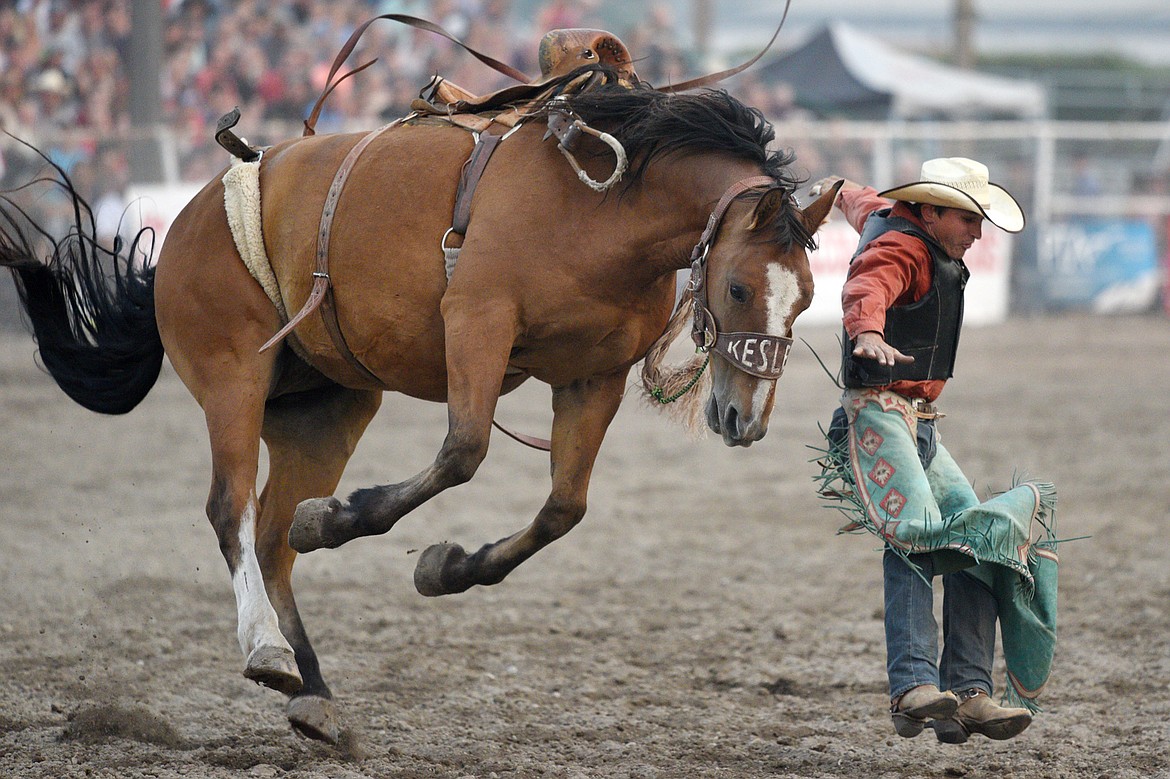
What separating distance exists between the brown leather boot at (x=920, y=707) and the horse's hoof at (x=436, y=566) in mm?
1304

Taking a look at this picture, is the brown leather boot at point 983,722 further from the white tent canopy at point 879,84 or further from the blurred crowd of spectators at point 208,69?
the white tent canopy at point 879,84

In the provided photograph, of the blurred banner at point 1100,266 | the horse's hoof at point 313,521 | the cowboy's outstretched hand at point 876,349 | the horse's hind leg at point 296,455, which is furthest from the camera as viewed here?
the blurred banner at point 1100,266

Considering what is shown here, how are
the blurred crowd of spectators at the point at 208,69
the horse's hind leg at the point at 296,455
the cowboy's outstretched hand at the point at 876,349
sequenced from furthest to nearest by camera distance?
the blurred crowd of spectators at the point at 208,69, the horse's hind leg at the point at 296,455, the cowboy's outstretched hand at the point at 876,349

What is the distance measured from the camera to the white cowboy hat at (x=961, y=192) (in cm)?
334

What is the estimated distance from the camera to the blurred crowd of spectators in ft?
37.6

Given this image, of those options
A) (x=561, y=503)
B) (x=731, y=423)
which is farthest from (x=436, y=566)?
(x=731, y=423)

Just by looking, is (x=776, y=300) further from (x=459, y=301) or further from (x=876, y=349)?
(x=459, y=301)

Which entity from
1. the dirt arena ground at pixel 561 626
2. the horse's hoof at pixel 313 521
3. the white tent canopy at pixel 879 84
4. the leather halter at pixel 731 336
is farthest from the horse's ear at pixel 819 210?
the white tent canopy at pixel 879 84

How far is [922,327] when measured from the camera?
3.43 m

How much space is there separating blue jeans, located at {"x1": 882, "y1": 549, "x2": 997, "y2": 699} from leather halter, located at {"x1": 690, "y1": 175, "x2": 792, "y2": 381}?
2.12 ft

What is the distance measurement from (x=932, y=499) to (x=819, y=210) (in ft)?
2.57

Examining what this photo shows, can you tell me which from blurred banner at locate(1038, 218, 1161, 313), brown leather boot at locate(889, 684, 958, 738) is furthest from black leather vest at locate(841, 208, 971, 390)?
blurred banner at locate(1038, 218, 1161, 313)

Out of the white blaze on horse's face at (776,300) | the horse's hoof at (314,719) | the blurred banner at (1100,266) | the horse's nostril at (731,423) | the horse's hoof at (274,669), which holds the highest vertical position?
the blurred banner at (1100,266)

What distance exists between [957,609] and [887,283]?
2.93ft
